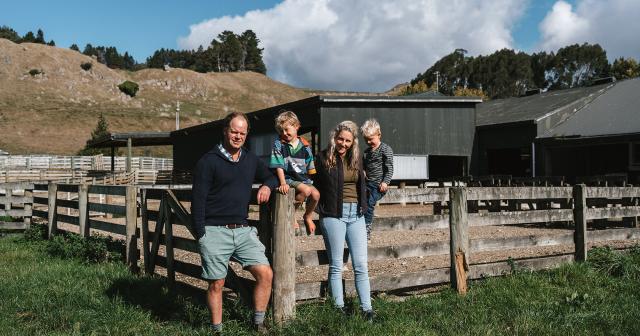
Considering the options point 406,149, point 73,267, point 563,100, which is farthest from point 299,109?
point 73,267

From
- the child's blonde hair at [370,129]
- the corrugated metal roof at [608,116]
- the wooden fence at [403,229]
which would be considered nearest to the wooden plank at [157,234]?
the wooden fence at [403,229]

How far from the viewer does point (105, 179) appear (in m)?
28.9

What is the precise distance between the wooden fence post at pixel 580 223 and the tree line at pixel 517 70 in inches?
Answer: 2835

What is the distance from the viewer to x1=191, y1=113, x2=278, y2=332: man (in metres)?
4.46

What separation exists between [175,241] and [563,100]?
21969mm

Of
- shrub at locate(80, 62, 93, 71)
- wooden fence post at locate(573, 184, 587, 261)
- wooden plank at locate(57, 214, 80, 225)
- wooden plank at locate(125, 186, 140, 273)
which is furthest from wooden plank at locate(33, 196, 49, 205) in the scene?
shrub at locate(80, 62, 93, 71)

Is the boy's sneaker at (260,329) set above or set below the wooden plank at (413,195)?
below

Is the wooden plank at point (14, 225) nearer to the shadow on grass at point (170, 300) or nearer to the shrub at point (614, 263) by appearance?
the shadow on grass at point (170, 300)

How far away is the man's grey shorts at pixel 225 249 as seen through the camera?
14.7 feet

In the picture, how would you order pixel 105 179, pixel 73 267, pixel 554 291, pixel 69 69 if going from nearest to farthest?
pixel 554 291 → pixel 73 267 → pixel 105 179 → pixel 69 69

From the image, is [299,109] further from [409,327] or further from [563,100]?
[409,327]

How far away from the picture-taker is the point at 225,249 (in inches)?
180

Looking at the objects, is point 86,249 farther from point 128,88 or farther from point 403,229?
point 128,88

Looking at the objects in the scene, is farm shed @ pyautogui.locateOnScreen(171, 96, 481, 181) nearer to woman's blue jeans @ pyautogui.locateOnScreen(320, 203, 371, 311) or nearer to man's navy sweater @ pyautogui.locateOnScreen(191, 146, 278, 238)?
woman's blue jeans @ pyautogui.locateOnScreen(320, 203, 371, 311)
